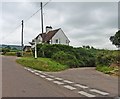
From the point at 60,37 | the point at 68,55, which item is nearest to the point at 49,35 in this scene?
the point at 60,37

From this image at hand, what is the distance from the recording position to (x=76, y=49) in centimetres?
3353

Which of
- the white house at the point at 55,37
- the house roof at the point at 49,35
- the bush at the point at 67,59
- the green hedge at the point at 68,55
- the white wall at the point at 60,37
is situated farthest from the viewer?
the house roof at the point at 49,35

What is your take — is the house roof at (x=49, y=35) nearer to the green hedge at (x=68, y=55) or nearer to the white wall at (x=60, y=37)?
the white wall at (x=60, y=37)

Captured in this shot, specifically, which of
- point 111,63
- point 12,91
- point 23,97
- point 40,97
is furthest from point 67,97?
point 111,63

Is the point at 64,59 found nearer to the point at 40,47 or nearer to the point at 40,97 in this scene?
the point at 40,47

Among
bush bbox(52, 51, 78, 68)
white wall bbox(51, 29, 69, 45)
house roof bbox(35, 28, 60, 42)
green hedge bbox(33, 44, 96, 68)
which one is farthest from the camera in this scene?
house roof bbox(35, 28, 60, 42)

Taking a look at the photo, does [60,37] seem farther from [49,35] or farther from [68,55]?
[68,55]

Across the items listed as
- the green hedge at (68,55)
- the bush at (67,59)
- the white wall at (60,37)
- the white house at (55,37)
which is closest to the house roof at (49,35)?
the white house at (55,37)

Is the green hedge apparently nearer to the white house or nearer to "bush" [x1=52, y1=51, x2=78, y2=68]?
"bush" [x1=52, y1=51, x2=78, y2=68]

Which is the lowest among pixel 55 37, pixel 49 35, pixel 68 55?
pixel 68 55

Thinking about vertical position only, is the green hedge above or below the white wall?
below

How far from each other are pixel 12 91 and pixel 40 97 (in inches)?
68.1

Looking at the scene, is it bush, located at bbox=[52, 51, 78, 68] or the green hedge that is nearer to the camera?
bush, located at bbox=[52, 51, 78, 68]

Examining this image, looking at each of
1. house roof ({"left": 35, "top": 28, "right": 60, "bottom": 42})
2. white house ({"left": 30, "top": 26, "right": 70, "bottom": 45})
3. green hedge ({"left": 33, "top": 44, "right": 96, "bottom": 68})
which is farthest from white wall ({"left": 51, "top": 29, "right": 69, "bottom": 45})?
green hedge ({"left": 33, "top": 44, "right": 96, "bottom": 68})
